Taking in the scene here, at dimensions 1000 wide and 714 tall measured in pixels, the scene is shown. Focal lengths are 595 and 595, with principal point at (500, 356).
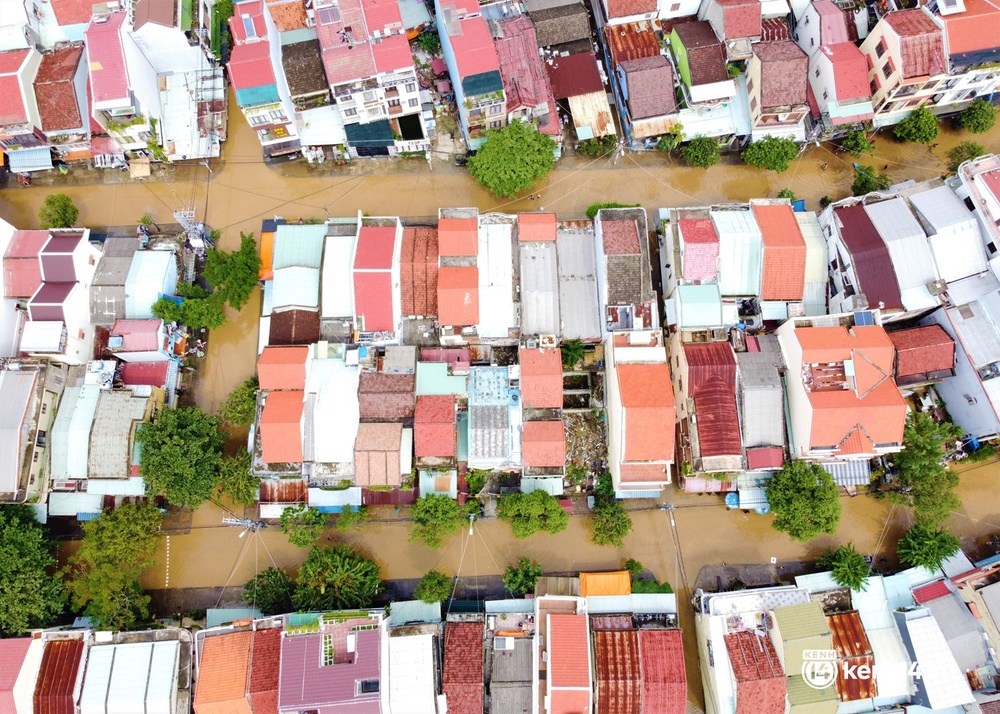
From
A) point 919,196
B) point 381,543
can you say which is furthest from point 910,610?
point 381,543

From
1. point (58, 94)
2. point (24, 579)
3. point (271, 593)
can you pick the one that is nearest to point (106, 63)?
point (58, 94)

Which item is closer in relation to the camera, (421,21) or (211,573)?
(211,573)

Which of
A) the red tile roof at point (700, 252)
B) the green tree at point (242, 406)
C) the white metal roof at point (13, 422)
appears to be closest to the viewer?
the white metal roof at point (13, 422)

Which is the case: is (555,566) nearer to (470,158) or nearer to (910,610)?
(910,610)

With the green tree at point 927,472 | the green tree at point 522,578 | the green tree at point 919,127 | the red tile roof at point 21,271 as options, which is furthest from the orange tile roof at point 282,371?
the green tree at point 919,127

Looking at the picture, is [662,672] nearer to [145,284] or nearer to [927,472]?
[927,472]

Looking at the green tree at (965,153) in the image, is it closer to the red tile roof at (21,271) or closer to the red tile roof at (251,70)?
the red tile roof at (251,70)
